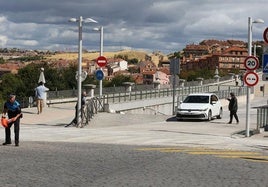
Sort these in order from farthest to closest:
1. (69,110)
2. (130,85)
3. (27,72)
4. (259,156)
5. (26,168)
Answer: (27,72) → (130,85) → (69,110) → (259,156) → (26,168)

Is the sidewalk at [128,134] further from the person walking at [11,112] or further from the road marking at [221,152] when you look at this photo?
the person walking at [11,112]

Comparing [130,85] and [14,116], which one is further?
[130,85]

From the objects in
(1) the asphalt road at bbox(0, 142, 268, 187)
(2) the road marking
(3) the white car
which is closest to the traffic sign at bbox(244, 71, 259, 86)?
(2) the road marking

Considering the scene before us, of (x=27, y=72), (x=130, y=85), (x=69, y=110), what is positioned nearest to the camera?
(x=69, y=110)

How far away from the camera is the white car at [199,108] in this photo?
3266 cm

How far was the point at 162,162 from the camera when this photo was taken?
13766mm

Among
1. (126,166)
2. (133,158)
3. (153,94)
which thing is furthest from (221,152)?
(153,94)

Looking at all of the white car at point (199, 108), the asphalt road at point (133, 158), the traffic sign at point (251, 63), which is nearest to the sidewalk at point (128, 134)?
the asphalt road at point (133, 158)

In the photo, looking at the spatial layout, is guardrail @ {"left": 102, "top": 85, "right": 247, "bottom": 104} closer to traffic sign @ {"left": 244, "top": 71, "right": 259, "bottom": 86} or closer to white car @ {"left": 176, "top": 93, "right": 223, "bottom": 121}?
white car @ {"left": 176, "top": 93, "right": 223, "bottom": 121}

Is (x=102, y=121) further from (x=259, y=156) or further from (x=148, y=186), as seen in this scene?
(x=148, y=186)

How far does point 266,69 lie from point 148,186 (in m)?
11.3

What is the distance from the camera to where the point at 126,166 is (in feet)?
42.6

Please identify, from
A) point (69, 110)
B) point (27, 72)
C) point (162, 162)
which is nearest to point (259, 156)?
point (162, 162)

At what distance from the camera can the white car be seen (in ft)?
107
